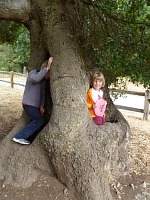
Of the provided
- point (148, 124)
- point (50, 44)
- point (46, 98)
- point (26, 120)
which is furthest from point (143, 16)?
point (148, 124)

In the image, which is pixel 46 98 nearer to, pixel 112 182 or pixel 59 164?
pixel 59 164

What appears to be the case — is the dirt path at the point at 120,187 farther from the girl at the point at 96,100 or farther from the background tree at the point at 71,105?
the girl at the point at 96,100

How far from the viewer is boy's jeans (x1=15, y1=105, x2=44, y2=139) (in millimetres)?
3932

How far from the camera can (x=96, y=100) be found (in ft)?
13.1

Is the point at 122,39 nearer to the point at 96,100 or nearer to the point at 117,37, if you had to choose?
the point at 117,37

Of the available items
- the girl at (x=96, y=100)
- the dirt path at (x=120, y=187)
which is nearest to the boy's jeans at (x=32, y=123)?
the dirt path at (x=120, y=187)

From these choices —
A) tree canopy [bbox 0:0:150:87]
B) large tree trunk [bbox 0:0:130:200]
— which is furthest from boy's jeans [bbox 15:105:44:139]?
tree canopy [bbox 0:0:150:87]

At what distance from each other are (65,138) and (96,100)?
2.85ft

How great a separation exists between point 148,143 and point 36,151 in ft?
10.8

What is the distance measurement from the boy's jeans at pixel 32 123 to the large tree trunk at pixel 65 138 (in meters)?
0.18

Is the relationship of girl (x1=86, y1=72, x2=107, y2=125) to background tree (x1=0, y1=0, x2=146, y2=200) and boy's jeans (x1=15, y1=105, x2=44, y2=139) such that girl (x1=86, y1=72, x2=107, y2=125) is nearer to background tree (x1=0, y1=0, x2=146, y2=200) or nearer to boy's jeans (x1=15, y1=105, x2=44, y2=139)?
background tree (x1=0, y1=0, x2=146, y2=200)

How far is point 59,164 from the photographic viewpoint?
3.57 metres

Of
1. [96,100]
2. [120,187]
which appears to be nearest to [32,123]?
[96,100]

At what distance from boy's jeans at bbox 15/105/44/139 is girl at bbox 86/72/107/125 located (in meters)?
0.81
